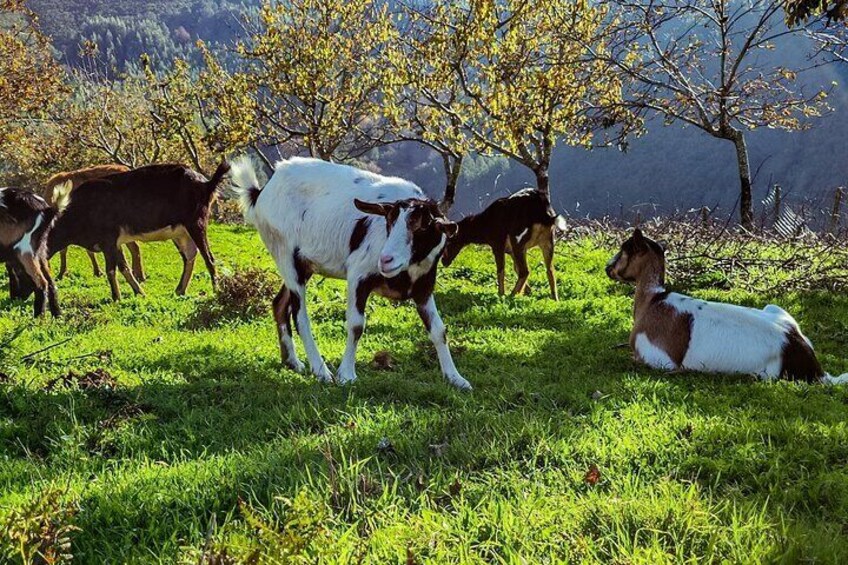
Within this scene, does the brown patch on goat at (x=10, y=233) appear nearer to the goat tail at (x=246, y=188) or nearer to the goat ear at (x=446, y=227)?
the goat tail at (x=246, y=188)

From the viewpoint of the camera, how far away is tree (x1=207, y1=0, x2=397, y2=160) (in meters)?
21.2

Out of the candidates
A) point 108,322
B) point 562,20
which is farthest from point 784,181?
point 108,322

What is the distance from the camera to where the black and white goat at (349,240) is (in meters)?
5.79

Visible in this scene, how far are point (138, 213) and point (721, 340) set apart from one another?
954 centimetres

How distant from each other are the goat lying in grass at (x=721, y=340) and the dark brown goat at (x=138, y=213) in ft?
24.7

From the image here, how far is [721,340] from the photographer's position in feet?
20.0

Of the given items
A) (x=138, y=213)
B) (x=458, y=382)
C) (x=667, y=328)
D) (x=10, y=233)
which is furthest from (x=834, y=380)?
(x=138, y=213)

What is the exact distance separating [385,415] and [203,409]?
1471 mm

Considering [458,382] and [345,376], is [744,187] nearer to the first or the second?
[458,382]

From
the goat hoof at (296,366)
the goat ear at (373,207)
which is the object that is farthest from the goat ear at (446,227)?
the goat hoof at (296,366)

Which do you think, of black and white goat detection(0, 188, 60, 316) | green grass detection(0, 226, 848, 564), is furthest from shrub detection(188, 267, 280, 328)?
black and white goat detection(0, 188, 60, 316)

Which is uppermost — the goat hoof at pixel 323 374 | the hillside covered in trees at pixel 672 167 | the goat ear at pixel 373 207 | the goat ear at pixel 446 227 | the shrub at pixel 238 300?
the goat ear at pixel 373 207

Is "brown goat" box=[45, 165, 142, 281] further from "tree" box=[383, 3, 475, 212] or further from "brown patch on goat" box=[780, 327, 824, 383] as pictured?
"brown patch on goat" box=[780, 327, 824, 383]

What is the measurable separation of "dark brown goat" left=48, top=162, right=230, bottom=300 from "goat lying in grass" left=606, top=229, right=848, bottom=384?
24.7 feet
